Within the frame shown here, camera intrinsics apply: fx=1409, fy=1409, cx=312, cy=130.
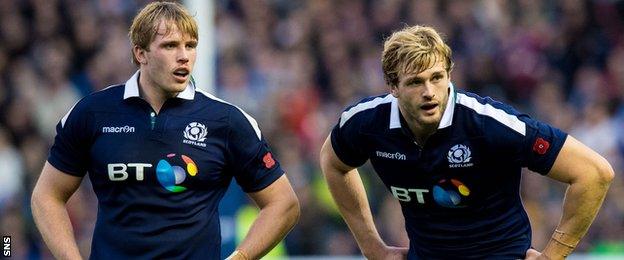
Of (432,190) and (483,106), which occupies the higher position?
(483,106)

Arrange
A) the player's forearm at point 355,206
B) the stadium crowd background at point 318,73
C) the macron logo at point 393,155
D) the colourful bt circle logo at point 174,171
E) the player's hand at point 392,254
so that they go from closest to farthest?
1. the colourful bt circle logo at point 174,171
2. the macron logo at point 393,155
3. the player's hand at point 392,254
4. the player's forearm at point 355,206
5. the stadium crowd background at point 318,73

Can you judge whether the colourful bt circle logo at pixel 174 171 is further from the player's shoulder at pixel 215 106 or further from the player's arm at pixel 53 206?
the player's arm at pixel 53 206

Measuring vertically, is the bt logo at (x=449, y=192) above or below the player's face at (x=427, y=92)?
below

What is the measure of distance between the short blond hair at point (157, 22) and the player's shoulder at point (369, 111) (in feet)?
2.78

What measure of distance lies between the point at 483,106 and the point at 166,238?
152 cm

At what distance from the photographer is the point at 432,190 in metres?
6.36

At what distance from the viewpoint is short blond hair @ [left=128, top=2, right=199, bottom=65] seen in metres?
6.19

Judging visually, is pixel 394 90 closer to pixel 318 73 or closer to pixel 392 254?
pixel 392 254

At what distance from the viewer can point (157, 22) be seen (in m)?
6.20

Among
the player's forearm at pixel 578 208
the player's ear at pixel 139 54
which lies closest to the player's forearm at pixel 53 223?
the player's ear at pixel 139 54

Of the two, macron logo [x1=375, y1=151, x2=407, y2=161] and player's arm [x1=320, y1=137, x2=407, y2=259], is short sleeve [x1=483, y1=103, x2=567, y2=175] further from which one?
player's arm [x1=320, y1=137, x2=407, y2=259]

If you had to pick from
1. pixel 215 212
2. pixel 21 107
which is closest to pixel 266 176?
pixel 215 212

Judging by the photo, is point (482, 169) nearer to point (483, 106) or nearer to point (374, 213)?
point (483, 106)

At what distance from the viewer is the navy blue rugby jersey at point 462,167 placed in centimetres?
619
